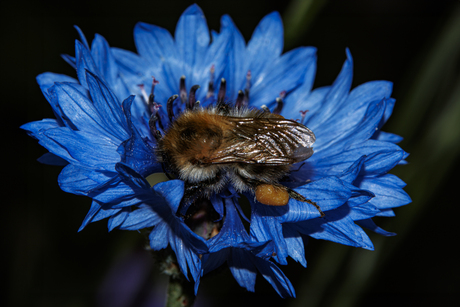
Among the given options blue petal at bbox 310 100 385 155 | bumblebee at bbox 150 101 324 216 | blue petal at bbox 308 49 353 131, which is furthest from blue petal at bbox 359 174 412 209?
blue petal at bbox 308 49 353 131

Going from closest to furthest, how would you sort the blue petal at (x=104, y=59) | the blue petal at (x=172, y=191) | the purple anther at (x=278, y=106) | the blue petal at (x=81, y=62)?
the blue petal at (x=172, y=191) → the blue petal at (x=81, y=62) → the blue petal at (x=104, y=59) → the purple anther at (x=278, y=106)

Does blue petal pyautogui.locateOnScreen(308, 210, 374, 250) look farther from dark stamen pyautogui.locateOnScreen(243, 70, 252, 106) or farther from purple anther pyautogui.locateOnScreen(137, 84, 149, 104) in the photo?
purple anther pyautogui.locateOnScreen(137, 84, 149, 104)

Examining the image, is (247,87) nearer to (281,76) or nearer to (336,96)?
(281,76)

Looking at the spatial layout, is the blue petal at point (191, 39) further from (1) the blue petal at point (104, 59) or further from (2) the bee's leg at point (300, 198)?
(2) the bee's leg at point (300, 198)

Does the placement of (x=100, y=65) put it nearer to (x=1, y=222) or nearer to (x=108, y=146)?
(x=108, y=146)

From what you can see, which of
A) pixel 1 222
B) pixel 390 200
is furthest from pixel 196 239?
pixel 1 222

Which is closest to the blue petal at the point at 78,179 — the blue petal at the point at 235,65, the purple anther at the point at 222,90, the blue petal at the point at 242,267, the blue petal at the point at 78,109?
the blue petal at the point at 78,109

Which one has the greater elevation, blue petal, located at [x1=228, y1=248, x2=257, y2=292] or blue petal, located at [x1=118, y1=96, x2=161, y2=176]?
blue petal, located at [x1=118, y1=96, x2=161, y2=176]

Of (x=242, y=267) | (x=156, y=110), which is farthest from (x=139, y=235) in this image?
(x=242, y=267)
